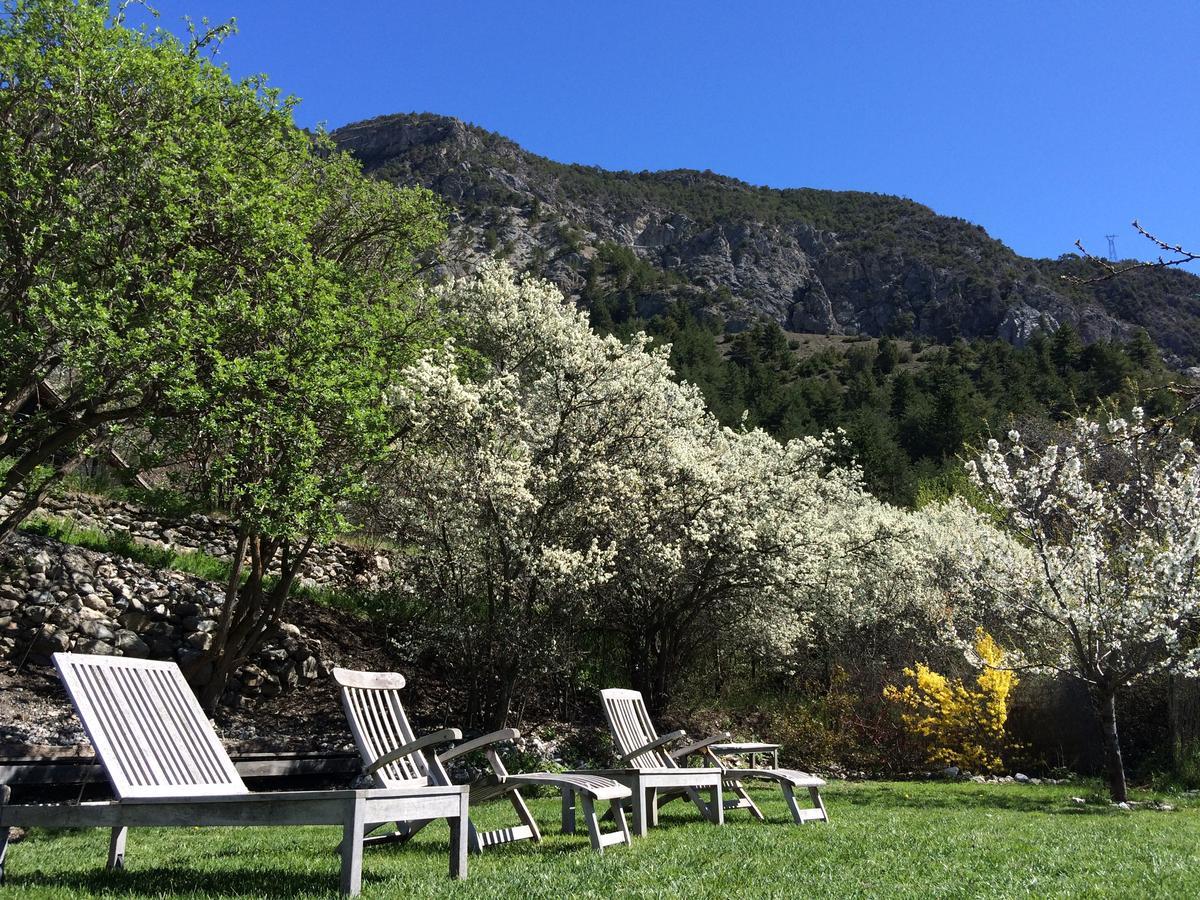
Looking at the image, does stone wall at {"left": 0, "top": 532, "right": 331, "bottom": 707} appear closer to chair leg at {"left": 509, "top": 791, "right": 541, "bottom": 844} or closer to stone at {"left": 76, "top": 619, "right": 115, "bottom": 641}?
stone at {"left": 76, "top": 619, "right": 115, "bottom": 641}

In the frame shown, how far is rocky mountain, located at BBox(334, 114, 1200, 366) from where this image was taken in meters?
87.9

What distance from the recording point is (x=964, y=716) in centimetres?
1350

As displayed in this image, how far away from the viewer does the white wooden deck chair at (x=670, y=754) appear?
23.5 feet

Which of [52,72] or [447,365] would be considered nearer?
[52,72]

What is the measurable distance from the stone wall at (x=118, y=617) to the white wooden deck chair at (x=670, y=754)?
6.61m

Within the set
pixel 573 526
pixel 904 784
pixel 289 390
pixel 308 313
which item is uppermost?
pixel 308 313

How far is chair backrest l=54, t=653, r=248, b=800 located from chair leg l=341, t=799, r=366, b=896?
27.5 inches

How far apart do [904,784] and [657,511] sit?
15.6 feet

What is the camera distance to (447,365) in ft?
38.6

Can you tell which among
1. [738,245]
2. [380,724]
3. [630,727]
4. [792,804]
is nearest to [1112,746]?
[792,804]

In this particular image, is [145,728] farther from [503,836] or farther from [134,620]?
[134,620]

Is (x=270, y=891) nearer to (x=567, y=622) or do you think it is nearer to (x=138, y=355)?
(x=138, y=355)

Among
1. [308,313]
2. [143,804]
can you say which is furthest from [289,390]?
[143,804]

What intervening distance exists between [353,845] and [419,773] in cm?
209
